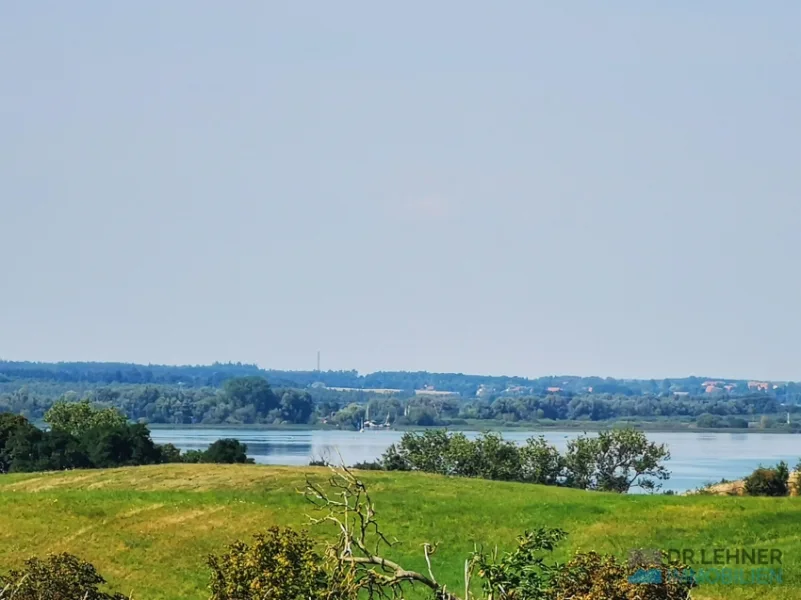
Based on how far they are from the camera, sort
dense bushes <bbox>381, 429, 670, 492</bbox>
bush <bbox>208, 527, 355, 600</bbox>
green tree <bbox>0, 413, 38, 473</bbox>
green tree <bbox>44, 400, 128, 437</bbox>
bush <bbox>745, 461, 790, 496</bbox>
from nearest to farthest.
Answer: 1. bush <bbox>208, 527, 355, 600</bbox>
2. bush <bbox>745, 461, 790, 496</bbox>
3. green tree <bbox>0, 413, 38, 473</bbox>
4. dense bushes <bbox>381, 429, 670, 492</bbox>
5. green tree <bbox>44, 400, 128, 437</bbox>

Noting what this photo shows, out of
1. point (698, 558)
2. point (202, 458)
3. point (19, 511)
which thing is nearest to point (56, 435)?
point (202, 458)

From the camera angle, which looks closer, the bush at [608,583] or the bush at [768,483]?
the bush at [608,583]

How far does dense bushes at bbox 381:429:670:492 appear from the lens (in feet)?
272

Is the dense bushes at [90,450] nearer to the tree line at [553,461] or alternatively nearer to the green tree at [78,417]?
the tree line at [553,461]

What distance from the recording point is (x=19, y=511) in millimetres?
43469

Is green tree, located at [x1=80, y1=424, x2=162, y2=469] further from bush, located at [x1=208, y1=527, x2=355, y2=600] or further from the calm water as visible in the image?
bush, located at [x1=208, y1=527, x2=355, y2=600]

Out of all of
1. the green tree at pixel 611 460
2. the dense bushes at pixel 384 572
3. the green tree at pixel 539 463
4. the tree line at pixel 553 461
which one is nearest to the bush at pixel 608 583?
the dense bushes at pixel 384 572

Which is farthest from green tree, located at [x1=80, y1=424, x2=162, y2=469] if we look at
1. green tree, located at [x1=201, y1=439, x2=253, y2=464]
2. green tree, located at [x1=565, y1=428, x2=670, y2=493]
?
green tree, located at [x1=565, y1=428, x2=670, y2=493]

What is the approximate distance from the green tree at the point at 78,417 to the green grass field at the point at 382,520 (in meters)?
45.1

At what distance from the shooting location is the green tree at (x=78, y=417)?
3799 inches

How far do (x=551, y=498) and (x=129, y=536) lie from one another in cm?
1463

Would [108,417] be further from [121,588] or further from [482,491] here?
[121,588]

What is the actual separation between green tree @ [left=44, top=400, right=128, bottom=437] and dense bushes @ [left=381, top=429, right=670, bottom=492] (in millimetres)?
22737

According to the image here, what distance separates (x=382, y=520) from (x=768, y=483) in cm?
2232
